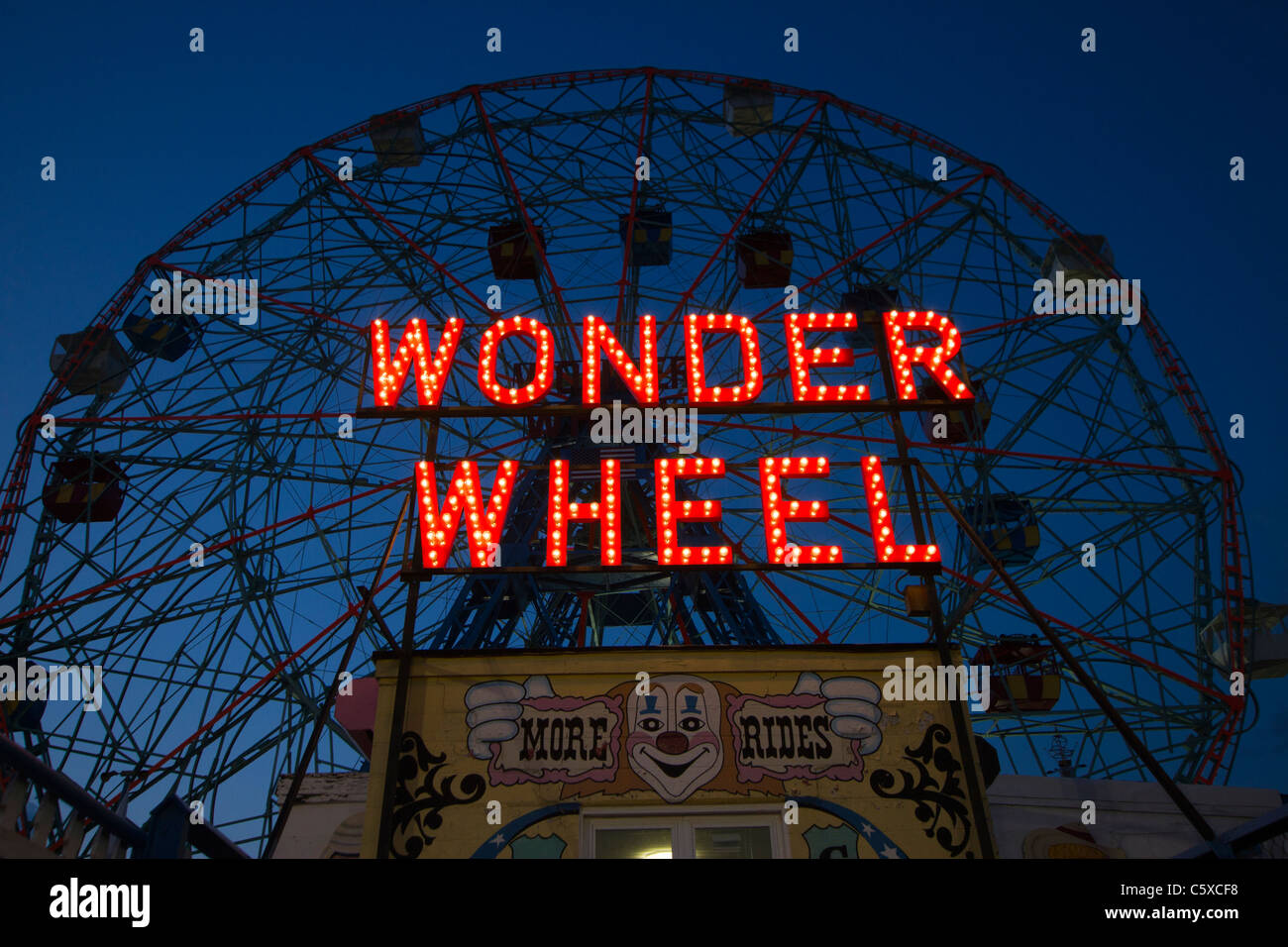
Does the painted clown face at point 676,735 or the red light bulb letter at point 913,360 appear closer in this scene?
the painted clown face at point 676,735

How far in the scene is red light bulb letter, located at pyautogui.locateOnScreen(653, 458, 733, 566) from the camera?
1153 centimetres

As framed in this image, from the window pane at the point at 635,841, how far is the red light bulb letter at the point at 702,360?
5796 mm

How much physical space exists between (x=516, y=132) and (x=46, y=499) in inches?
558

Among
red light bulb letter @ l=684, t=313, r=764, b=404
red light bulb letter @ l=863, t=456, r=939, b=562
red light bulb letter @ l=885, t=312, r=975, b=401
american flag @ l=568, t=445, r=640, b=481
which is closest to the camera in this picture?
red light bulb letter @ l=863, t=456, r=939, b=562

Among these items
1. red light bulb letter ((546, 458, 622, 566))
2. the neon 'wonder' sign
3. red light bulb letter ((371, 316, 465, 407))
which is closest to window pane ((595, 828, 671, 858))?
the neon 'wonder' sign

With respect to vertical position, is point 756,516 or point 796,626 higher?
point 756,516

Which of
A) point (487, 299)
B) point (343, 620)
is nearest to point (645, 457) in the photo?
point (487, 299)

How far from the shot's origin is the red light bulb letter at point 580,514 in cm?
1171

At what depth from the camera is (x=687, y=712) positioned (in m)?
9.84

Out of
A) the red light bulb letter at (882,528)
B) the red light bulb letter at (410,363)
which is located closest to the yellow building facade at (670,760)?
the red light bulb letter at (882,528)

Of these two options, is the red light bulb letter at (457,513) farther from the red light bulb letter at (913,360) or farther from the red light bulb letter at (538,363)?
the red light bulb letter at (913,360)

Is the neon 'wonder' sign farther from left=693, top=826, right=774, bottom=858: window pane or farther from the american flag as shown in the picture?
the american flag

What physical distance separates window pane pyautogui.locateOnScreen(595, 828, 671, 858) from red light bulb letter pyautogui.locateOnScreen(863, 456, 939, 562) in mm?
4146
